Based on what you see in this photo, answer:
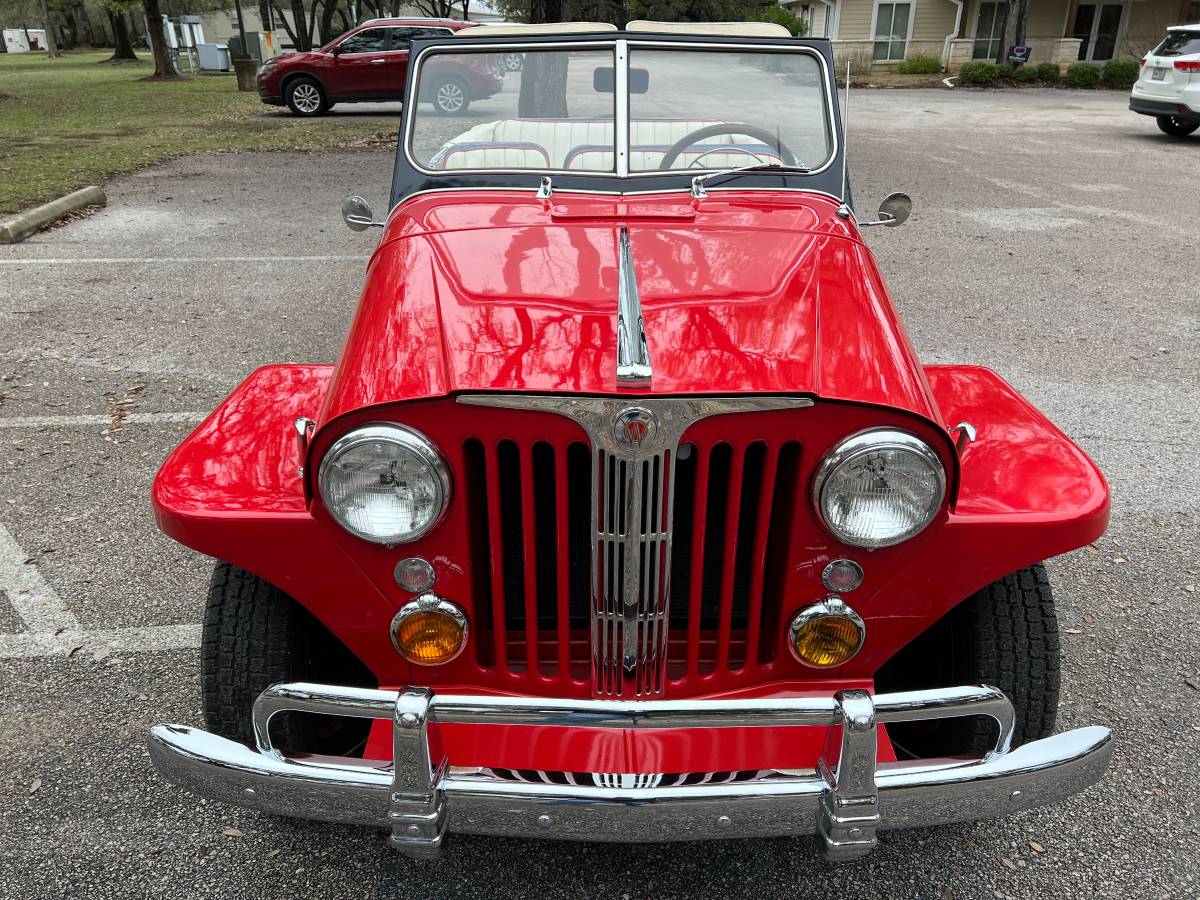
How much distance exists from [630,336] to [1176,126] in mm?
15458

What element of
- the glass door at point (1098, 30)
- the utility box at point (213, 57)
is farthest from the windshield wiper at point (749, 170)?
the glass door at point (1098, 30)

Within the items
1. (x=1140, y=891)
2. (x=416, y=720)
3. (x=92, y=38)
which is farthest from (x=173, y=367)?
(x=92, y=38)

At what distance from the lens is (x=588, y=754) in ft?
5.86

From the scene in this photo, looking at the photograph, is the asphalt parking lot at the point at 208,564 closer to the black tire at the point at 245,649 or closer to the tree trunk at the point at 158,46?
the black tire at the point at 245,649

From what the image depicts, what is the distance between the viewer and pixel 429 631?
6.28 feet

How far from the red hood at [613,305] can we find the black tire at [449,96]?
0.67m

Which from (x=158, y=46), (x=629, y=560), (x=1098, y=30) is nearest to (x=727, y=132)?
(x=629, y=560)

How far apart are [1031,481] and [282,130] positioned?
14.2m

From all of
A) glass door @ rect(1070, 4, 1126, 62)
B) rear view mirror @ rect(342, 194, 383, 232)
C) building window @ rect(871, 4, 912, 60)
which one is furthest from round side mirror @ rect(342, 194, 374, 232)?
glass door @ rect(1070, 4, 1126, 62)

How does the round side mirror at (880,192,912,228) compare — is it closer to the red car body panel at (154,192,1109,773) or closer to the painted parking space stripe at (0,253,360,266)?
the red car body panel at (154,192,1109,773)

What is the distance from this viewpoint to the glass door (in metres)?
30.0

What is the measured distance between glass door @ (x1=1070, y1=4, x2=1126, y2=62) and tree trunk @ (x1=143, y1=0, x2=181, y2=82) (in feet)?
91.8

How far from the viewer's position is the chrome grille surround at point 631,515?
5.49 feet

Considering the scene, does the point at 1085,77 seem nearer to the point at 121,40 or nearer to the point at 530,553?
the point at 530,553
